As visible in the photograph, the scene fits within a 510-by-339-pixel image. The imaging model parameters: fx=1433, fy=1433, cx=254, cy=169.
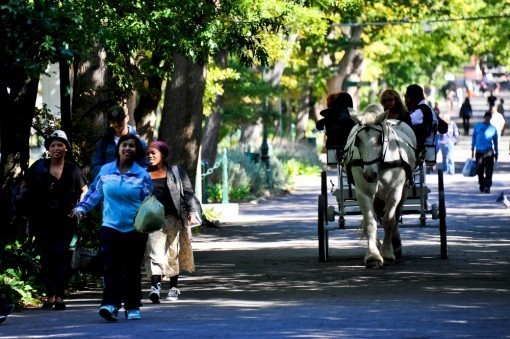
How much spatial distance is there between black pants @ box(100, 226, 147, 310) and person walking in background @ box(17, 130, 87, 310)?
1.84 meters

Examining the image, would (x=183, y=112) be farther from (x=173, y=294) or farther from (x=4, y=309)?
(x=4, y=309)

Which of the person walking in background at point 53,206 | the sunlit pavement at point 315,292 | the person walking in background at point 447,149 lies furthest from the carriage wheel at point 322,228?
the person walking in background at point 447,149

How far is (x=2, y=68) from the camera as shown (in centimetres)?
1316

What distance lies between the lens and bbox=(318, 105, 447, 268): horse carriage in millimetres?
18156

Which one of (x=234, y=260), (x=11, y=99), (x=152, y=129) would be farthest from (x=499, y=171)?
(x=11, y=99)

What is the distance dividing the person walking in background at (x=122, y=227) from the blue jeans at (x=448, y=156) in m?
31.7

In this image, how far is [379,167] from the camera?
18.4 meters

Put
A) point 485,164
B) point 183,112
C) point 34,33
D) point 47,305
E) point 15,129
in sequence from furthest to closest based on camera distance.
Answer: point 485,164, point 183,112, point 15,129, point 47,305, point 34,33

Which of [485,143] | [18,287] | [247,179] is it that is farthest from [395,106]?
[247,179]

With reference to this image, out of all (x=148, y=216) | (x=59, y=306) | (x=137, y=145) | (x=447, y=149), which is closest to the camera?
(x=148, y=216)

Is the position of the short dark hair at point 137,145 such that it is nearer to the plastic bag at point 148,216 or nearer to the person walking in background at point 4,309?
the plastic bag at point 148,216

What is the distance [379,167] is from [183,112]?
789 cm

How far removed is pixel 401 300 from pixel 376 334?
3386 mm

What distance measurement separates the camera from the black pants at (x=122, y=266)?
12.7m
